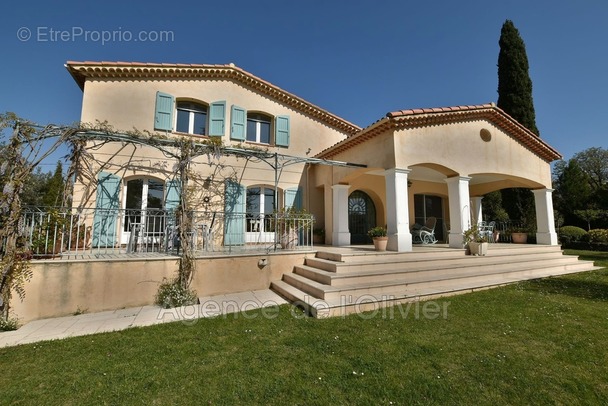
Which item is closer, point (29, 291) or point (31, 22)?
point (29, 291)

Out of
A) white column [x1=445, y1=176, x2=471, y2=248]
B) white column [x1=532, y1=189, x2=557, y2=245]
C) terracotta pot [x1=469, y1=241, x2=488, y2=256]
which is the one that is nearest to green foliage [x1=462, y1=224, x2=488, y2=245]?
terracotta pot [x1=469, y1=241, x2=488, y2=256]

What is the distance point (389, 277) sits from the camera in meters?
5.76

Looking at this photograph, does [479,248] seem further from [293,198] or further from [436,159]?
[293,198]

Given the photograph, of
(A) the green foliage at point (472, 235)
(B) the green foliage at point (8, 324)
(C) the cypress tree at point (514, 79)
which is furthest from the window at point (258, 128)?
(C) the cypress tree at point (514, 79)

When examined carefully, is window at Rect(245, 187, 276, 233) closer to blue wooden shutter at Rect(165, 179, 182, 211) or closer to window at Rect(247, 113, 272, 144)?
window at Rect(247, 113, 272, 144)

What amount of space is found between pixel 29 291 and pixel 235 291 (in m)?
3.56

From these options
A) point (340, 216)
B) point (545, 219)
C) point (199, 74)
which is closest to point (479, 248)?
point (340, 216)

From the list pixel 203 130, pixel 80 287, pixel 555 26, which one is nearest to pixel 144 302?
pixel 80 287

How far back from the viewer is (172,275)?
564 cm

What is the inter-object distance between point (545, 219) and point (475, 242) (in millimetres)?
5289

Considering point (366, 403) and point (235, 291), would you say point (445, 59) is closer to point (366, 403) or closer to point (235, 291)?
point (235, 291)

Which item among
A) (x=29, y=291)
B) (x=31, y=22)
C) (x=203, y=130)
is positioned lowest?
(x=29, y=291)

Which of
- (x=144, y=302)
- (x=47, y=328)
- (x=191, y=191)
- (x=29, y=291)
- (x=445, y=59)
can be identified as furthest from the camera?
(x=445, y=59)

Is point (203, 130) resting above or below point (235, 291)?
above
